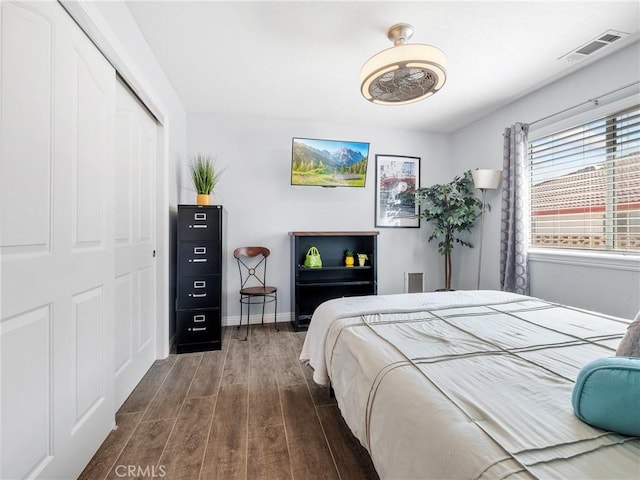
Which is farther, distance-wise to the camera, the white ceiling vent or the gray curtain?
the gray curtain

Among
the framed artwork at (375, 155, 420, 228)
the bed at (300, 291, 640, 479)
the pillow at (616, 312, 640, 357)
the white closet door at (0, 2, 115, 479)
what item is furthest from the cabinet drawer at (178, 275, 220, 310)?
the pillow at (616, 312, 640, 357)

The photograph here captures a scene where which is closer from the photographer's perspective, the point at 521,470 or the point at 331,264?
the point at 521,470

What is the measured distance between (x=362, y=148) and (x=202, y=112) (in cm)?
198

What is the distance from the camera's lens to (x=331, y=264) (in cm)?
371

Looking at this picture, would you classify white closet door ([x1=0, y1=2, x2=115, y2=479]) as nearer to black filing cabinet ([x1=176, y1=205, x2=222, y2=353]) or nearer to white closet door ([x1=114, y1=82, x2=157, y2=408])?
white closet door ([x1=114, y1=82, x2=157, y2=408])

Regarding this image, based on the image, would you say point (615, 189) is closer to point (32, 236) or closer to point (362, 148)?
point (362, 148)

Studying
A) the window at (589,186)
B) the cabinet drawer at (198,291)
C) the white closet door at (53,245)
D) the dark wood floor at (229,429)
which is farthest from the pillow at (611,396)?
the cabinet drawer at (198,291)

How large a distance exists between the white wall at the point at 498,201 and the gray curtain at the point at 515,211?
168 millimetres

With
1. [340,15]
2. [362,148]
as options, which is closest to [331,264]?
[362,148]

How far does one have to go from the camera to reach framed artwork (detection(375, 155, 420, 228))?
391cm

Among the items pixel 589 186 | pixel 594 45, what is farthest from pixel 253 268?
pixel 594 45

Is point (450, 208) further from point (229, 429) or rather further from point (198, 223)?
point (229, 429)

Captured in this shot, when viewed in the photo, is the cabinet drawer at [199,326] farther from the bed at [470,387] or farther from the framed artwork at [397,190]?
the framed artwork at [397,190]

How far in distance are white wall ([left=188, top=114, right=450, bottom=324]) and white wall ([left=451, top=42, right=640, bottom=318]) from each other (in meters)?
0.73
